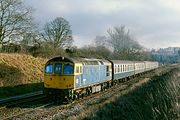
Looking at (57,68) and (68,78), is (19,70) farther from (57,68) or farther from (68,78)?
(68,78)

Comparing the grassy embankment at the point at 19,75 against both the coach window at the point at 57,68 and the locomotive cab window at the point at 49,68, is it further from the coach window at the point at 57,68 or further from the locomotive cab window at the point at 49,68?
the coach window at the point at 57,68

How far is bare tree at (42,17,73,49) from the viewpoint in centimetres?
6372

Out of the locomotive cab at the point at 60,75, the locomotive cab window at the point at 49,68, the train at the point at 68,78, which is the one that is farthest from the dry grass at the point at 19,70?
the train at the point at 68,78

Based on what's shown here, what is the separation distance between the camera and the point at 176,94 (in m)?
13.6

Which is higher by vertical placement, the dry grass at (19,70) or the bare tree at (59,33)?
the bare tree at (59,33)

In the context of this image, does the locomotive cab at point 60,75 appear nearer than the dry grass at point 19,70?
Yes

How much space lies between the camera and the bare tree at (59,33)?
6372 cm

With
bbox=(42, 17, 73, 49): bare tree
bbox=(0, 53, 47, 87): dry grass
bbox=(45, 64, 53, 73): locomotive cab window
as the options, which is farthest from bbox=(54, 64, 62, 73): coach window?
bbox=(42, 17, 73, 49): bare tree

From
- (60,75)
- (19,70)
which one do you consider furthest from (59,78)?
(19,70)

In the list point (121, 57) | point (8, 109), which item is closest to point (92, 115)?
point (8, 109)

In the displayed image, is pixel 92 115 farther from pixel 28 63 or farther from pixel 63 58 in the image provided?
pixel 28 63

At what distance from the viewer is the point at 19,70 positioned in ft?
100

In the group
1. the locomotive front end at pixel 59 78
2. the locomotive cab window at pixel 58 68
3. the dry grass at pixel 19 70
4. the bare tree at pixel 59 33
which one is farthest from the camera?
the bare tree at pixel 59 33

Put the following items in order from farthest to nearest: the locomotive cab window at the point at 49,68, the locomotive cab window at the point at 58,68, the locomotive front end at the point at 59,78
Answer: the locomotive cab window at the point at 49,68 < the locomotive cab window at the point at 58,68 < the locomotive front end at the point at 59,78
